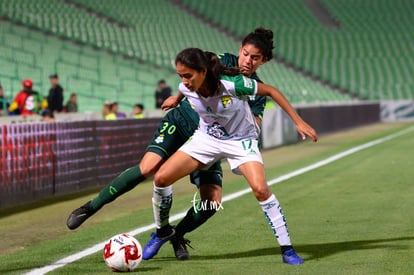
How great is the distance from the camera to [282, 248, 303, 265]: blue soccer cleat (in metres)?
7.30

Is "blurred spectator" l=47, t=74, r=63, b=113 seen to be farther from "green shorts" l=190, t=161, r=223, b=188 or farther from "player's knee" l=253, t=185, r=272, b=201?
"player's knee" l=253, t=185, r=272, b=201

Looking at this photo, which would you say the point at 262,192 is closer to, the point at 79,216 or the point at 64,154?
the point at 79,216

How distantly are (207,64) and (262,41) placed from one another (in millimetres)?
697

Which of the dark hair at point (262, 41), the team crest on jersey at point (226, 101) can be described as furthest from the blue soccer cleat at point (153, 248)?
the dark hair at point (262, 41)

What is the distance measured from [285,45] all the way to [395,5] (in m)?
9.63

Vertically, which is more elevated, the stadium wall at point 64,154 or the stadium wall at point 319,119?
the stadium wall at point 64,154

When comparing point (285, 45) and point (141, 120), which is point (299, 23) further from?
point (141, 120)

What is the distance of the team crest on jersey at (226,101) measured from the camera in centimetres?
715

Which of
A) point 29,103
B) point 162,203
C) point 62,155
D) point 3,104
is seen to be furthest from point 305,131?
point 3,104

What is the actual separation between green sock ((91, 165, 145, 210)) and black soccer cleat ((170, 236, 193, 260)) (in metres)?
0.69

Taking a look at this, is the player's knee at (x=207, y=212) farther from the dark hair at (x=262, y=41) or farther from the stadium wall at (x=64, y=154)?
the stadium wall at (x=64, y=154)

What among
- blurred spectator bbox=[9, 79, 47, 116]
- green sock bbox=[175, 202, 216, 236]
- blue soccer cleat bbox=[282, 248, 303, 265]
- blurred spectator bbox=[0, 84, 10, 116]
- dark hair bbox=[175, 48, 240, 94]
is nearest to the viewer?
dark hair bbox=[175, 48, 240, 94]

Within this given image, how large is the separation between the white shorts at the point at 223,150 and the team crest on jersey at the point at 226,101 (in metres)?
0.32

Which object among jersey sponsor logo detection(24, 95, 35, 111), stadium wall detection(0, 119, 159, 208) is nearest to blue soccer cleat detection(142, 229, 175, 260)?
stadium wall detection(0, 119, 159, 208)
